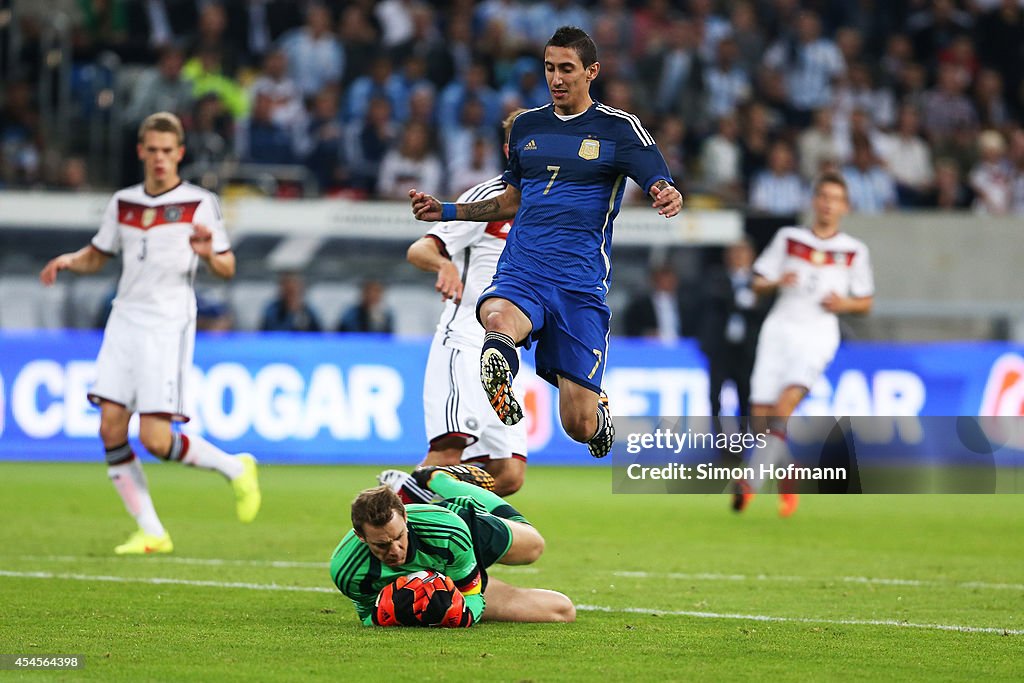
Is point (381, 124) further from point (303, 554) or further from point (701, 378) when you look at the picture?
point (303, 554)

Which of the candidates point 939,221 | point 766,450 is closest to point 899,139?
point 939,221

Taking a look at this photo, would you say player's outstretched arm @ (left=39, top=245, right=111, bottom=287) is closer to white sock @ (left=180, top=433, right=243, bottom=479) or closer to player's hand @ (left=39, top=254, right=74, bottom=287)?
player's hand @ (left=39, top=254, right=74, bottom=287)

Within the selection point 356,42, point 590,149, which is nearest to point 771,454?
point 590,149

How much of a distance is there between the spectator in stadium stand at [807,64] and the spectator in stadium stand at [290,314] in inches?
330

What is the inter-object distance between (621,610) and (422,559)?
1.37 meters

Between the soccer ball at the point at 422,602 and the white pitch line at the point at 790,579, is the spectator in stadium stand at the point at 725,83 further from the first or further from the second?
the soccer ball at the point at 422,602

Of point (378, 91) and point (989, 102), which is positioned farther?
point (989, 102)

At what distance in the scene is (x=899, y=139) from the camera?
69.1 feet

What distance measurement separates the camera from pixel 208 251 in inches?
376

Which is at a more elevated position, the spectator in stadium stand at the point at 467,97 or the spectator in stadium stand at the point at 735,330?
the spectator in stadium stand at the point at 467,97

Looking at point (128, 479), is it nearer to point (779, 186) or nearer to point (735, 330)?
point (735, 330)

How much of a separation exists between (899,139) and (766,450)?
954cm

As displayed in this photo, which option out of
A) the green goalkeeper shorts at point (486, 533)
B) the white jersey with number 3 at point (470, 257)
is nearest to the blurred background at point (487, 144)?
the white jersey with number 3 at point (470, 257)

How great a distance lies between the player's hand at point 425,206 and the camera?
7422 millimetres
